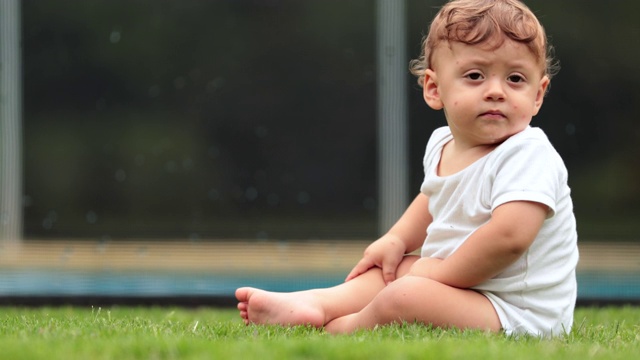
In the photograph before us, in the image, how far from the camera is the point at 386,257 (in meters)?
3.24

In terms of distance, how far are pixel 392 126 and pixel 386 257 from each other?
343cm

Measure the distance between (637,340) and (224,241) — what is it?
13.1ft

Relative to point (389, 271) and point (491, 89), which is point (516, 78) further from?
point (389, 271)

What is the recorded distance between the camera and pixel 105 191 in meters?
6.59

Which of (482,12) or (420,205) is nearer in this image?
(482,12)

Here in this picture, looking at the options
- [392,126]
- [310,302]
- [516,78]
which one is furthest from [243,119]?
[516,78]

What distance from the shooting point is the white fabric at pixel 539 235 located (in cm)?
281

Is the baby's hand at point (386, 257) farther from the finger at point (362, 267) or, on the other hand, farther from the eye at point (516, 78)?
the eye at point (516, 78)

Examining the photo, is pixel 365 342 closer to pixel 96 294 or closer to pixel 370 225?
pixel 96 294

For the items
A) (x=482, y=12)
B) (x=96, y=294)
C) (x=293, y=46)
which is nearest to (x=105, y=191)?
(x=96, y=294)

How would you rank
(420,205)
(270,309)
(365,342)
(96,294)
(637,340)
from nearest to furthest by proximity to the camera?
(365,342)
(637,340)
(270,309)
(420,205)
(96,294)

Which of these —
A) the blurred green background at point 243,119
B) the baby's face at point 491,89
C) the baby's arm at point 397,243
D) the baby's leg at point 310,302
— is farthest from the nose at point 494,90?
the blurred green background at point 243,119

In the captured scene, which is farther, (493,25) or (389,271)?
(389,271)

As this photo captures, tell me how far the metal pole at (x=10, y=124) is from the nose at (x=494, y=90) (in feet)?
14.1
